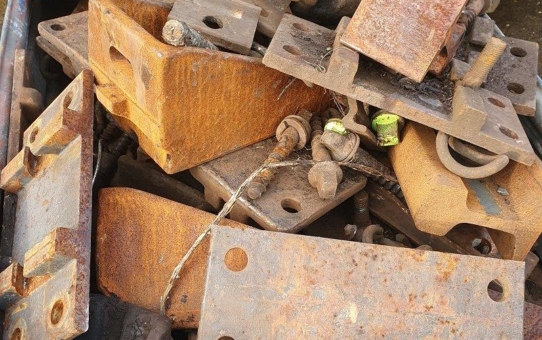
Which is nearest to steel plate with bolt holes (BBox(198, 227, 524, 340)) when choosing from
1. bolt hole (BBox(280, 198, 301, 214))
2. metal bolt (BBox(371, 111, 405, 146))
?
bolt hole (BBox(280, 198, 301, 214))

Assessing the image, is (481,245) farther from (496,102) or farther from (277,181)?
(277,181)

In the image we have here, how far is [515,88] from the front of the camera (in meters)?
1.79

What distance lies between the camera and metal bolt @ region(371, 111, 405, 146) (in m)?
1.64

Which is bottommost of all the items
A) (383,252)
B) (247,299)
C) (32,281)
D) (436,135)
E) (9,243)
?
(9,243)

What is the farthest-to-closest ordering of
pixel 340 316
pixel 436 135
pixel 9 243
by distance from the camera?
1. pixel 9 243
2. pixel 436 135
3. pixel 340 316

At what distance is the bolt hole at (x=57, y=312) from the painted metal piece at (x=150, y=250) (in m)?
0.17

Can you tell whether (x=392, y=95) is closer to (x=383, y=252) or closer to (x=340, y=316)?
(x=383, y=252)

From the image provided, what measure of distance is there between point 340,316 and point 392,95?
1.84 feet

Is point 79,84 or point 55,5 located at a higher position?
point 79,84

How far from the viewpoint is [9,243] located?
1.71 meters

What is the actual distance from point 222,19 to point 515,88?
90 centimetres

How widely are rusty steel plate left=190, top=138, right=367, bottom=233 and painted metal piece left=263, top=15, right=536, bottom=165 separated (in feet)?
1.03

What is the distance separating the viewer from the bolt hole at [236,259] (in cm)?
137

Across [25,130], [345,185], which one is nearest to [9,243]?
[25,130]
